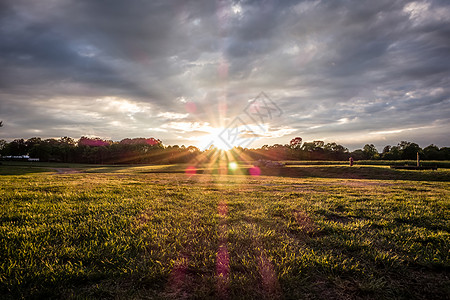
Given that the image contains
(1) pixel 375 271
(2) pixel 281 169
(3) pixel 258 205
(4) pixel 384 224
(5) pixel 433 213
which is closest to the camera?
(1) pixel 375 271

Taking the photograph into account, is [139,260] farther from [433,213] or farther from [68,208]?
[433,213]

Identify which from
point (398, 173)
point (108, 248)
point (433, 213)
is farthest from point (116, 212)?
point (398, 173)

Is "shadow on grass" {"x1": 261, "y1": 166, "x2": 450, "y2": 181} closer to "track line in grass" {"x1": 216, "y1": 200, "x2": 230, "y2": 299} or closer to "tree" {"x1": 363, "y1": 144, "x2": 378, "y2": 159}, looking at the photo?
"track line in grass" {"x1": 216, "y1": 200, "x2": 230, "y2": 299}

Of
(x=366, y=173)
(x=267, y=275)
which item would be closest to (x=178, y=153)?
(x=366, y=173)

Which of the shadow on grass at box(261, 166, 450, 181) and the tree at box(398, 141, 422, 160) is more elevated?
the tree at box(398, 141, 422, 160)

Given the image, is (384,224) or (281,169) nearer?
(384,224)

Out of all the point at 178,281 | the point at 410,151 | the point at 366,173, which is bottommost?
the point at 366,173

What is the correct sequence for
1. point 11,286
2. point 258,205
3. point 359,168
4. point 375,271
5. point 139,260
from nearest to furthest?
point 11,286
point 375,271
point 139,260
point 258,205
point 359,168

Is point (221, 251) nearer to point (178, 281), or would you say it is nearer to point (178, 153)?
point (178, 281)

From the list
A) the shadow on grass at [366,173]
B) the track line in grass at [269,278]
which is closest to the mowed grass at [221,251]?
the track line in grass at [269,278]

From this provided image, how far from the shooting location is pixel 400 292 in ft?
8.43

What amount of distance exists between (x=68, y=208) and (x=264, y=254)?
5726 millimetres

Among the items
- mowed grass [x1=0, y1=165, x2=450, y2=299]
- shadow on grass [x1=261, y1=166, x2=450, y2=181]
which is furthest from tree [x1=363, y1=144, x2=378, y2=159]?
mowed grass [x1=0, y1=165, x2=450, y2=299]

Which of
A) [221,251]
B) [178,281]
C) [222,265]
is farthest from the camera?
[221,251]
